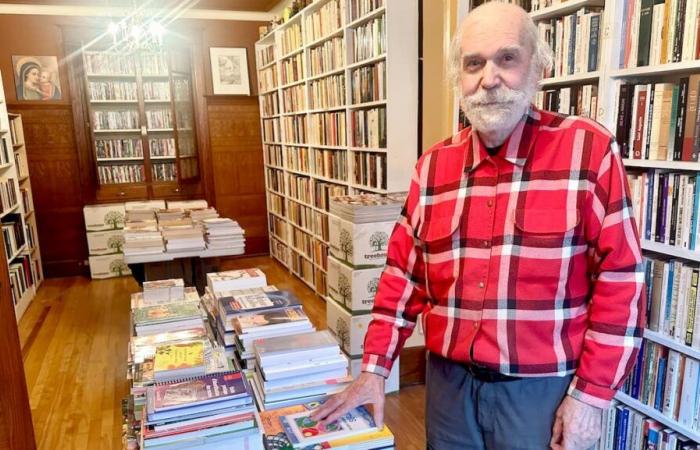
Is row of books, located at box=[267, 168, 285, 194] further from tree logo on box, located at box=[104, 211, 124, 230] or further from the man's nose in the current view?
the man's nose

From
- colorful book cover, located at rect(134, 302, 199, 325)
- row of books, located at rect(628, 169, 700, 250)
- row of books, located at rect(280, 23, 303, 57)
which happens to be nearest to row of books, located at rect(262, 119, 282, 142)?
row of books, located at rect(280, 23, 303, 57)

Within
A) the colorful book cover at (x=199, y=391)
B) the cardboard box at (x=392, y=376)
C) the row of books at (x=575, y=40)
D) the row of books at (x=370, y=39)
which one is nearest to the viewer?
the colorful book cover at (x=199, y=391)

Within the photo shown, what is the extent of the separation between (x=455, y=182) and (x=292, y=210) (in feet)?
13.0

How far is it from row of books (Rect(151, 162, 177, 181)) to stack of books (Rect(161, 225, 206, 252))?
2637 millimetres

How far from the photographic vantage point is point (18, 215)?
4.40m

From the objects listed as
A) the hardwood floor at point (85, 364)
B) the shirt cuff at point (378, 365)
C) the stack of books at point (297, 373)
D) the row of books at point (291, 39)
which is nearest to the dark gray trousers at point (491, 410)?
the shirt cuff at point (378, 365)

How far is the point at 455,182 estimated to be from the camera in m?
1.11

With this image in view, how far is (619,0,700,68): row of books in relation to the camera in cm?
137

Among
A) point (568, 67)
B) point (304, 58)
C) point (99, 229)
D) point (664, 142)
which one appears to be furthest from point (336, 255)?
point (99, 229)

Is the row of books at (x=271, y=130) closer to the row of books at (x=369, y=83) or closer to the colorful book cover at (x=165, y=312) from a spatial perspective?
the row of books at (x=369, y=83)

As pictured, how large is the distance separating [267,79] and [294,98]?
0.79 meters

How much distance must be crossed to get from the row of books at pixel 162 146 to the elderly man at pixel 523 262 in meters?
4.94

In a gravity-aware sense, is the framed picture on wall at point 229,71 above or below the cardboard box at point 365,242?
above

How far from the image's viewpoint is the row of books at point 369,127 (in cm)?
310
